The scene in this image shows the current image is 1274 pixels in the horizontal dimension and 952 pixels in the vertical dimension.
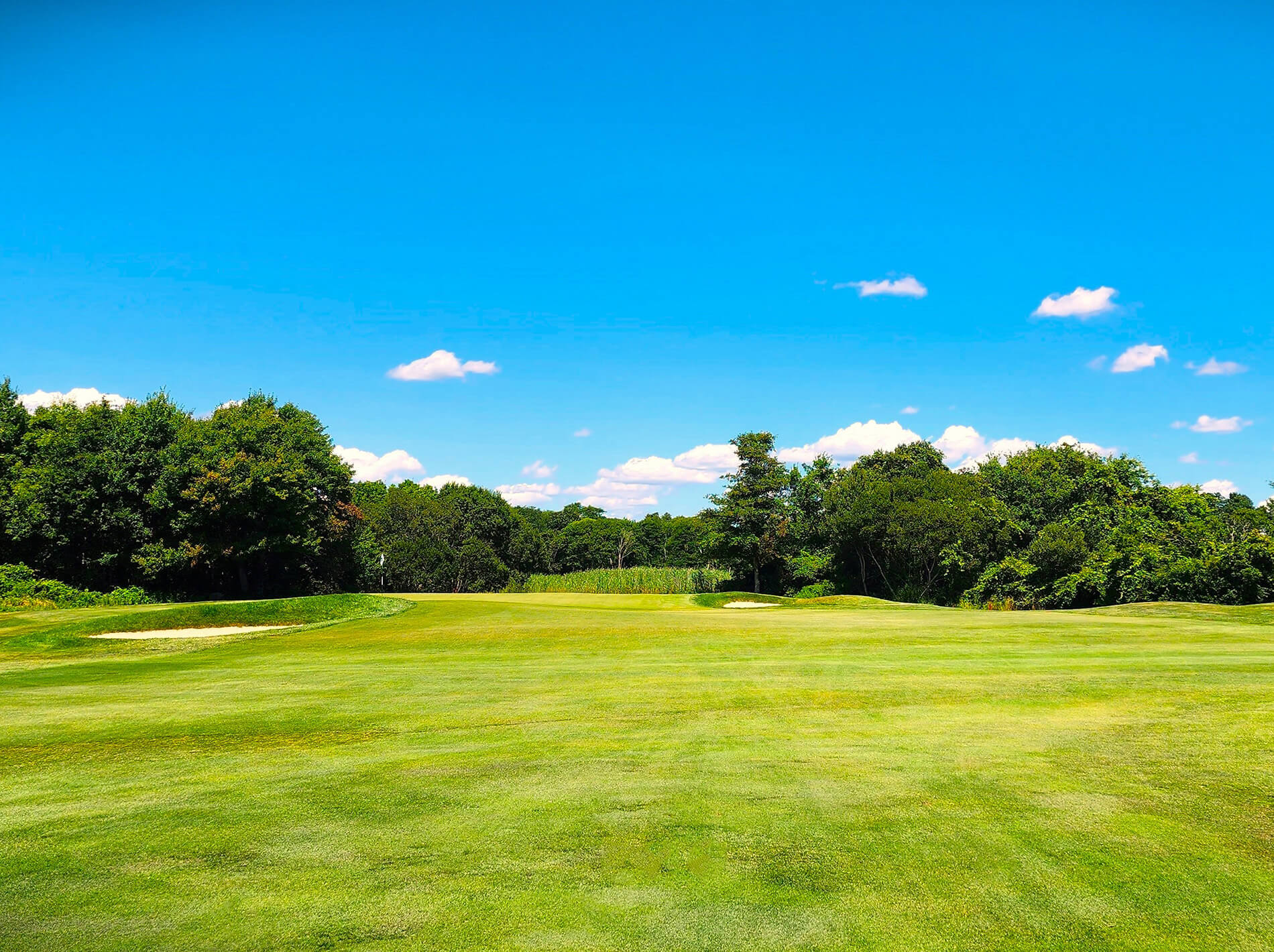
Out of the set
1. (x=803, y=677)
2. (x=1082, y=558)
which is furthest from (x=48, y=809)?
(x=1082, y=558)

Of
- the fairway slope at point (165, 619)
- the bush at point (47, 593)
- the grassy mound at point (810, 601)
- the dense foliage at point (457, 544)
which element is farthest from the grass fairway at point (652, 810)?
the dense foliage at point (457, 544)

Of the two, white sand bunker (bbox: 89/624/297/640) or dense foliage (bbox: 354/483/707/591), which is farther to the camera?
dense foliage (bbox: 354/483/707/591)

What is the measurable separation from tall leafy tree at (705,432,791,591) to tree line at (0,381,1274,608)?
0.54 ft

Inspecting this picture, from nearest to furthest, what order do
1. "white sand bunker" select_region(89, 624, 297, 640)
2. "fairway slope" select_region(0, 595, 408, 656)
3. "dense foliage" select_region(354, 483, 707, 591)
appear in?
"fairway slope" select_region(0, 595, 408, 656), "white sand bunker" select_region(89, 624, 297, 640), "dense foliage" select_region(354, 483, 707, 591)

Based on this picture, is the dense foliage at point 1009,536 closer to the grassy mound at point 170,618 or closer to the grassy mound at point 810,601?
the grassy mound at point 810,601

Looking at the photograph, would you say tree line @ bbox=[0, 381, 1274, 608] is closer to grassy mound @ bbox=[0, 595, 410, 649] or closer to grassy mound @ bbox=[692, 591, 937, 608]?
grassy mound @ bbox=[692, 591, 937, 608]

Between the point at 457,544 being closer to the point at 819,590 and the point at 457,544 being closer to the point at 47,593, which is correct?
the point at 819,590

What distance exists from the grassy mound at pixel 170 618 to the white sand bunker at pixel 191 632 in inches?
8.9

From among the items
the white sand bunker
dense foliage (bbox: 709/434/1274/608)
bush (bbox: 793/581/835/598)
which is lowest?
bush (bbox: 793/581/835/598)

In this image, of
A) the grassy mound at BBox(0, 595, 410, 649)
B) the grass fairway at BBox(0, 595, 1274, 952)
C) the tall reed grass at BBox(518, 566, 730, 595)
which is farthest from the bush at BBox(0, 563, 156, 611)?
the tall reed grass at BBox(518, 566, 730, 595)

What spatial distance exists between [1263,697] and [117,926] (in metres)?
13.4

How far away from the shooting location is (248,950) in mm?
3930

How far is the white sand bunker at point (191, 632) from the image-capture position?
2319cm

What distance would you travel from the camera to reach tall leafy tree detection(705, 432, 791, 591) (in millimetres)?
70062
